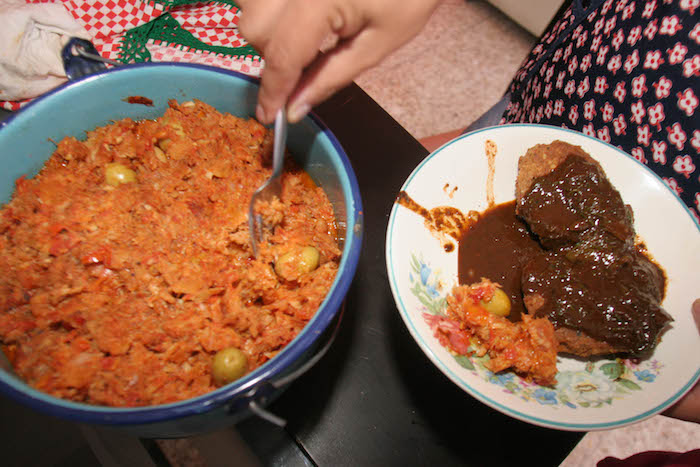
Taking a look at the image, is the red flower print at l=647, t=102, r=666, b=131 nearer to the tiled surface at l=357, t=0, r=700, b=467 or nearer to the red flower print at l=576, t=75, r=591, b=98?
the red flower print at l=576, t=75, r=591, b=98

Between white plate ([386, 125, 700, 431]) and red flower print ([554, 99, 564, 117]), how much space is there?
404 mm

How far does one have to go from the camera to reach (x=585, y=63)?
1.64 metres

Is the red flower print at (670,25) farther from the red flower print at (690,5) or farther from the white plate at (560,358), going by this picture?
the white plate at (560,358)

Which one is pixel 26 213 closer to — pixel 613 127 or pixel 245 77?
pixel 245 77

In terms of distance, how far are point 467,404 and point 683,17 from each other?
4.66ft

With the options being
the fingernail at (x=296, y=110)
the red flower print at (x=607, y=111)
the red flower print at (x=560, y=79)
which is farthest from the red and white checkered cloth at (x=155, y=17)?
the red flower print at (x=607, y=111)

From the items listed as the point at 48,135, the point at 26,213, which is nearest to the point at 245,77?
the point at 48,135

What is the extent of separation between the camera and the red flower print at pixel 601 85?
5.19ft

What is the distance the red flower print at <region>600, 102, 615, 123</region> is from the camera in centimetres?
157

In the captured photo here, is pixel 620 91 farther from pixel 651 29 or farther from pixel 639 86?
pixel 651 29

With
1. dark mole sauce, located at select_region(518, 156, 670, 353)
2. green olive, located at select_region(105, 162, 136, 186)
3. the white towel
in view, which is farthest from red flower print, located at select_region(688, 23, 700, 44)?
the white towel

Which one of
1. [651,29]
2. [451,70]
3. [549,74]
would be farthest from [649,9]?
[451,70]

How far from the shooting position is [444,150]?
1.29 metres

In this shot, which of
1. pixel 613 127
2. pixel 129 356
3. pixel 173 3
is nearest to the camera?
pixel 129 356
